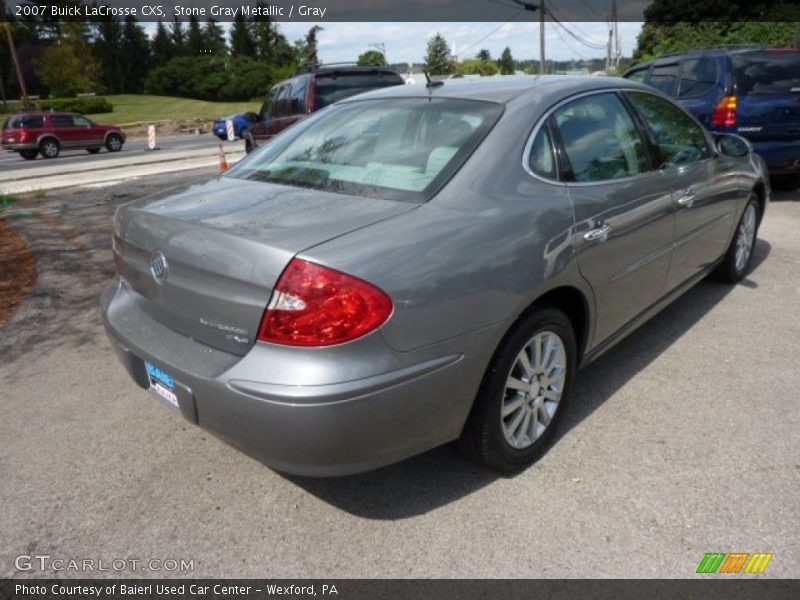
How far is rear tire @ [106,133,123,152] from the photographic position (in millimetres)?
26752

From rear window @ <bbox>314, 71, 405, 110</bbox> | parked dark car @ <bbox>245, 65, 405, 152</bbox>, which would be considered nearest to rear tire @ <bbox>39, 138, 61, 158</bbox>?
parked dark car @ <bbox>245, 65, 405, 152</bbox>

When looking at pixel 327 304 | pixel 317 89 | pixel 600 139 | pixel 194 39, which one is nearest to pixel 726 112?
pixel 317 89

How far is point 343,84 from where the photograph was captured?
970 cm

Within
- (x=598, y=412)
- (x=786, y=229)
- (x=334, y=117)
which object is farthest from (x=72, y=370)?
(x=786, y=229)

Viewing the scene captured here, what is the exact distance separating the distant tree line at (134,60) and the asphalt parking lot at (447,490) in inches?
2172

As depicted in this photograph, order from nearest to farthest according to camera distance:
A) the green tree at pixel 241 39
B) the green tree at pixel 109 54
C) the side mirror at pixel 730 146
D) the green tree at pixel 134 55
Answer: the side mirror at pixel 730 146, the green tree at pixel 109 54, the green tree at pixel 134 55, the green tree at pixel 241 39

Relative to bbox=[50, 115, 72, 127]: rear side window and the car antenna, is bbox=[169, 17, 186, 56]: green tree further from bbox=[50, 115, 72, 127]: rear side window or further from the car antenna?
the car antenna

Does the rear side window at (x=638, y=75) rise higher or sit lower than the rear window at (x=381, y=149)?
higher

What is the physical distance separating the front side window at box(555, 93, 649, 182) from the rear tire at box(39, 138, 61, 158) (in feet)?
84.3

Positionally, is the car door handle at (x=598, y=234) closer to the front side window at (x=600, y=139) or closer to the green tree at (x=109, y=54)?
the front side window at (x=600, y=139)

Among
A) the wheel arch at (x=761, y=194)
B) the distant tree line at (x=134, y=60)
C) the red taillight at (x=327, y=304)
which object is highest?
the distant tree line at (x=134, y=60)

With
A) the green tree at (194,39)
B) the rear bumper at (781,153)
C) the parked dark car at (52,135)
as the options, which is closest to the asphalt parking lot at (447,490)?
the rear bumper at (781,153)

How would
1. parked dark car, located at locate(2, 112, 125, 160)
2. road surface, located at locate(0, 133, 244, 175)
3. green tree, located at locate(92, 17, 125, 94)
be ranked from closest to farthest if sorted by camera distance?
1. road surface, located at locate(0, 133, 244, 175)
2. parked dark car, located at locate(2, 112, 125, 160)
3. green tree, located at locate(92, 17, 125, 94)

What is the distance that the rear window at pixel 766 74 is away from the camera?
7.79 m
